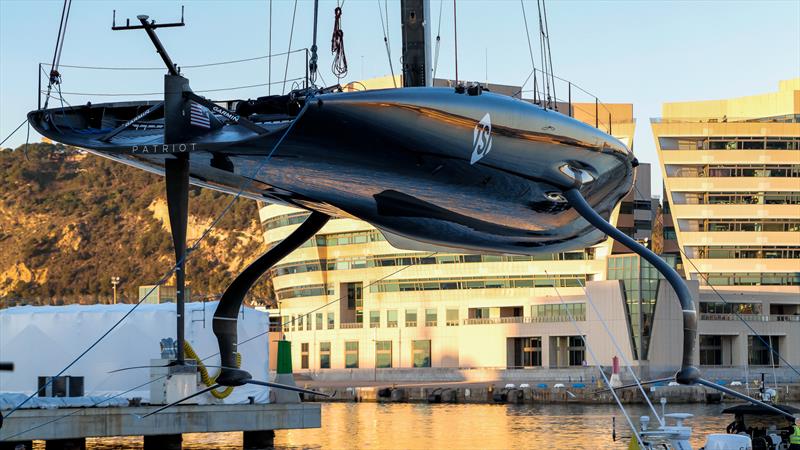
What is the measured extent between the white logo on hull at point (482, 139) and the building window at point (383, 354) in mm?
103806

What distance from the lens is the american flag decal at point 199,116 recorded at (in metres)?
21.2

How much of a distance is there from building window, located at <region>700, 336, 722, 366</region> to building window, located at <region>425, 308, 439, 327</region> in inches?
975

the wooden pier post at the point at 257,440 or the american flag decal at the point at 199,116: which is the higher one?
the american flag decal at the point at 199,116

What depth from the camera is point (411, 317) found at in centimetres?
12538

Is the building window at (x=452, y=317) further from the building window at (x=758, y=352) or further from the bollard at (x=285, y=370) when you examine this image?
the bollard at (x=285, y=370)

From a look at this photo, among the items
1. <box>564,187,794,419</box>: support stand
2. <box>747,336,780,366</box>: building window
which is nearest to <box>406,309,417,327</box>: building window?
<box>747,336,780,366</box>: building window

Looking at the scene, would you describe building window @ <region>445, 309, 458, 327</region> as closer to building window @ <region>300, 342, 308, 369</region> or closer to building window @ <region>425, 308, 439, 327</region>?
building window @ <region>425, 308, 439, 327</region>

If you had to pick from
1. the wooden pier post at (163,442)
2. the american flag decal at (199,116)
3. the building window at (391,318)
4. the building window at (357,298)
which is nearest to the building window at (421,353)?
the building window at (391,318)

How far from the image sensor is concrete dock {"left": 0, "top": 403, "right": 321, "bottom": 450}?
35.8 metres

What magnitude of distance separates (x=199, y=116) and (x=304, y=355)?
109889 millimetres

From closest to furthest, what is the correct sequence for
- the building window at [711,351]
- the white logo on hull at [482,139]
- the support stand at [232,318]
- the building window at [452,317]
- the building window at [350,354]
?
the white logo on hull at [482,139]
the support stand at [232,318]
the building window at [711,351]
the building window at [452,317]
the building window at [350,354]

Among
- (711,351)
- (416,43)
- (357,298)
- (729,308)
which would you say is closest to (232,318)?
(416,43)

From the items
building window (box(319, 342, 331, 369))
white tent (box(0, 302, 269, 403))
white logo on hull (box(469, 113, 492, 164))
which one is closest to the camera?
white logo on hull (box(469, 113, 492, 164))

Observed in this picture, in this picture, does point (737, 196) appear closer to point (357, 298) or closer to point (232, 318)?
point (357, 298)
